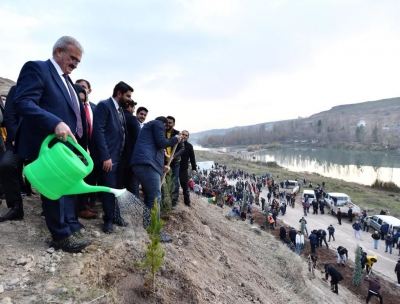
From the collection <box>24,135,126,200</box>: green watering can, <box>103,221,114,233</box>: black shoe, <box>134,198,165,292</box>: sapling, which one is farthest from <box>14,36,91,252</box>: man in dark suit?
<box>134,198,165,292</box>: sapling

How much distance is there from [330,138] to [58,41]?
124979 millimetres

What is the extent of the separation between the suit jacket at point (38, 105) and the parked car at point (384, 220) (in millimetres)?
19415

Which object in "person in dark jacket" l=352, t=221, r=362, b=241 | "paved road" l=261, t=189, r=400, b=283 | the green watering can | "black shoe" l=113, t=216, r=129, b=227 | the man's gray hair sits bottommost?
"paved road" l=261, t=189, r=400, b=283

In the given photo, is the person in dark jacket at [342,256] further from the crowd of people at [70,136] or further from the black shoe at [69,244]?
the black shoe at [69,244]

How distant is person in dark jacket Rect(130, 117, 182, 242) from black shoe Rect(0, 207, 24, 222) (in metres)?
1.48

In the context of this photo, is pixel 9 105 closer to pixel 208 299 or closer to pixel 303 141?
pixel 208 299

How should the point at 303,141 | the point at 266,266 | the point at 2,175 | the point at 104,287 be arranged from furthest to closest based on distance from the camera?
the point at 303,141 < the point at 266,266 < the point at 2,175 < the point at 104,287

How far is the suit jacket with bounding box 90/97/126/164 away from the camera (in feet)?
11.1

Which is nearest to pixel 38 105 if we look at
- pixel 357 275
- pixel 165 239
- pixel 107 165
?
pixel 107 165

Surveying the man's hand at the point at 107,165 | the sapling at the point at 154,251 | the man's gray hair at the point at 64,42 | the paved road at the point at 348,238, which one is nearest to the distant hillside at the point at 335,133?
the paved road at the point at 348,238

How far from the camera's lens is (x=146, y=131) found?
380 centimetres

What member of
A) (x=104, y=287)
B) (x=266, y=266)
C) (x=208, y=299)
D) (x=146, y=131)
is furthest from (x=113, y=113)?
(x=266, y=266)

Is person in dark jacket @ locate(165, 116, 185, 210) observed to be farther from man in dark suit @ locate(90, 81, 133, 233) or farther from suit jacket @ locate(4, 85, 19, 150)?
suit jacket @ locate(4, 85, 19, 150)

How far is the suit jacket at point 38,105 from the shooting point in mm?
2250
